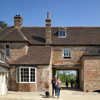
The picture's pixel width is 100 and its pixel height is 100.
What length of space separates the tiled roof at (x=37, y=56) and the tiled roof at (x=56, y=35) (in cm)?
136

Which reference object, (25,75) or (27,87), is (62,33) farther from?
(27,87)

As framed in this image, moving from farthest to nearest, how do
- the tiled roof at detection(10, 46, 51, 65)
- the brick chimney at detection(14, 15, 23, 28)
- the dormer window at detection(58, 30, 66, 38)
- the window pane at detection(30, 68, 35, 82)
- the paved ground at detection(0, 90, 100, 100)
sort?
the brick chimney at detection(14, 15, 23, 28) < the dormer window at detection(58, 30, 66, 38) < the tiled roof at detection(10, 46, 51, 65) < the window pane at detection(30, 68, 35, 82) < the paved ground at detection(0, 90, 100, 100)

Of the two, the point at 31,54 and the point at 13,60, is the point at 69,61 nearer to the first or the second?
the point at 31,54

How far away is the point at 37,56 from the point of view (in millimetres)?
24125

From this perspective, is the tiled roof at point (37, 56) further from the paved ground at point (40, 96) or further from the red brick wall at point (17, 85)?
the paved ground at point (40, 96)

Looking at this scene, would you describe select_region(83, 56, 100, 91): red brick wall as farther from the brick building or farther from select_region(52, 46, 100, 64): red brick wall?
select_region(52, 46, 100, 64): red brick wall

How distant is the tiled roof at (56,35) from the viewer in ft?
85.2

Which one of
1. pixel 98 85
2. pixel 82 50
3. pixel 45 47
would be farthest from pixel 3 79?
pixel 82 50

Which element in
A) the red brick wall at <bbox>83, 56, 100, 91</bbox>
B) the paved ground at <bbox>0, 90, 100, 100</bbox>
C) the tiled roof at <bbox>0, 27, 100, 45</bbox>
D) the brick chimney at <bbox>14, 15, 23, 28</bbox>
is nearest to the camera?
the paved ground at <bbox>0, 90, 100, 100</bbox>

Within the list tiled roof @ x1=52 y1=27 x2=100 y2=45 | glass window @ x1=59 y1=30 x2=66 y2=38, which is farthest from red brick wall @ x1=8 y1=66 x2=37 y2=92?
glass window @ x1=59 y1=30 x2=66 y2=38

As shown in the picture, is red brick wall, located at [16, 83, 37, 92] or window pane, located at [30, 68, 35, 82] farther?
window pane, located at [30, 68, 35, 82]

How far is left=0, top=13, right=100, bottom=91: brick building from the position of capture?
22.6 m

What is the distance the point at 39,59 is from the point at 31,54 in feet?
5.94

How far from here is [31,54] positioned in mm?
24734
